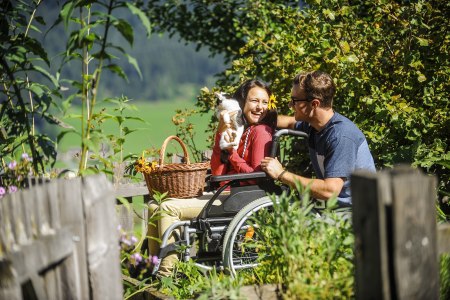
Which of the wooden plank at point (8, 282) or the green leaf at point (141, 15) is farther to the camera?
the green leaf at point (141, 15)

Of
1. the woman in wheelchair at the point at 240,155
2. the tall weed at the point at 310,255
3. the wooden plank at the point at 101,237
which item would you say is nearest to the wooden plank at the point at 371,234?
the tall weed at the point at 310,255

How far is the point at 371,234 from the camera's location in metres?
2.12

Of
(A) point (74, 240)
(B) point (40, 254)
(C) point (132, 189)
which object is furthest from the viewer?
(C) point (132, 189)

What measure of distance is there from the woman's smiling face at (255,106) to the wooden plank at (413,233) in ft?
8.04

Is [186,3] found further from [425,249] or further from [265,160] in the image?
[425,249]

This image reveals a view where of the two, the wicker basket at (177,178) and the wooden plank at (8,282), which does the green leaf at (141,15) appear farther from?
the wicker basket at (177,178)

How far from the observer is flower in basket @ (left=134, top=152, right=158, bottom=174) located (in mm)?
4086

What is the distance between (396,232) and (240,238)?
6.21 feet

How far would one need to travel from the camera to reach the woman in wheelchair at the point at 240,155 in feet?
13.4

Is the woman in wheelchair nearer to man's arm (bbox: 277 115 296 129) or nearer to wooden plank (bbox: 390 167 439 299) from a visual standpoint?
man's arm (bbox: 277 115 296 129)

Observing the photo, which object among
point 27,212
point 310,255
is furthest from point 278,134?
point 27,212

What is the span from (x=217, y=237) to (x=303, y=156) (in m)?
2.04

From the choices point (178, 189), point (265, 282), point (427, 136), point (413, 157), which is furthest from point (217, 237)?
point (427, 136)

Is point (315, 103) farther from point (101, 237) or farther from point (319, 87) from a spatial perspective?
point (101, 237)
